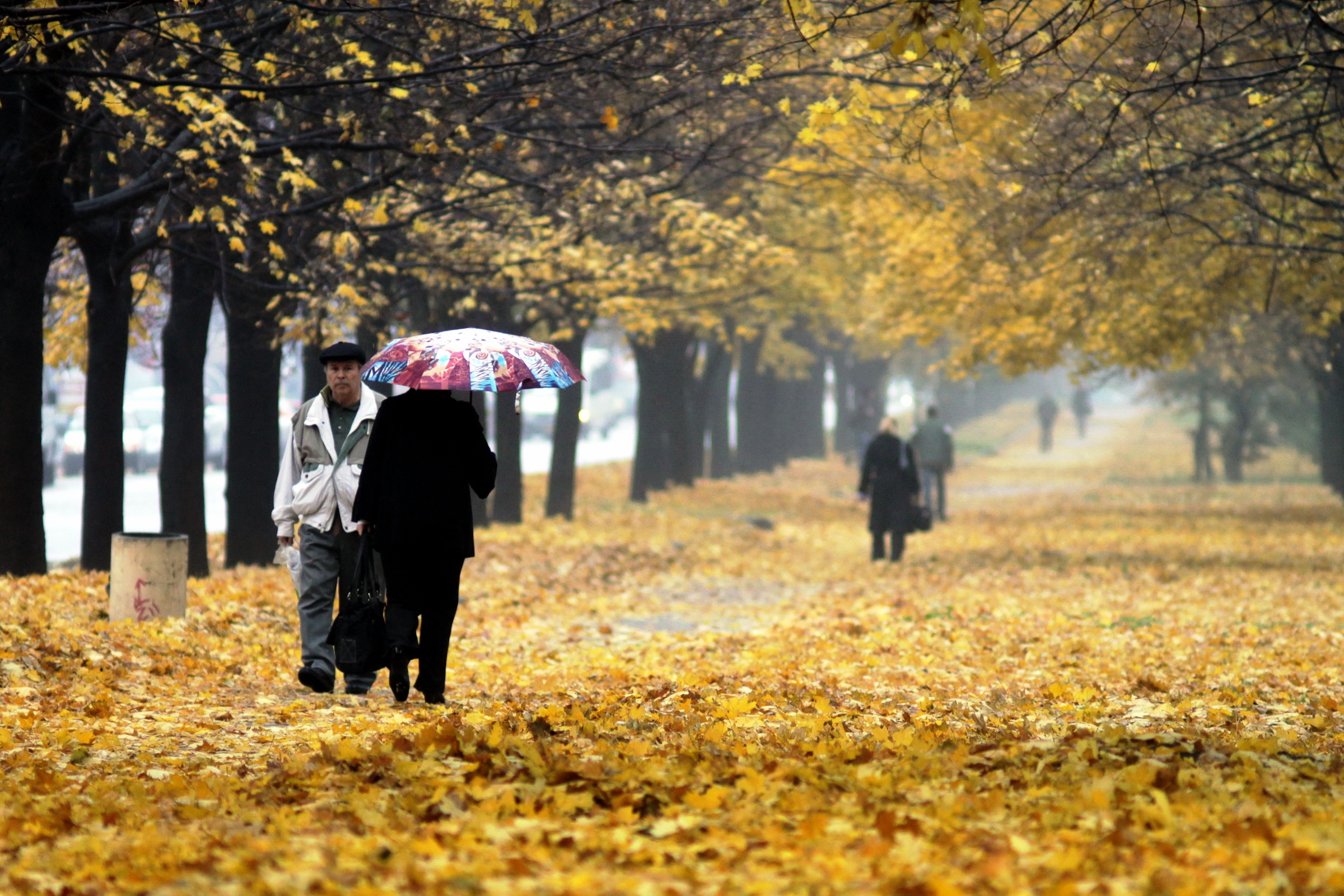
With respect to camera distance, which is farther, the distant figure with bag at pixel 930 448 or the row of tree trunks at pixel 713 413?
the row of tree trunks at pixel 713 413

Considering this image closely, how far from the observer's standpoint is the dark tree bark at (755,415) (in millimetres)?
36375

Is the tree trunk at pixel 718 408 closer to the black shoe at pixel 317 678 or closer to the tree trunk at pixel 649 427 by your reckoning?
the tree trunk at pixel 649 427

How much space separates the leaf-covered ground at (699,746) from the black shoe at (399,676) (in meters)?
0.17

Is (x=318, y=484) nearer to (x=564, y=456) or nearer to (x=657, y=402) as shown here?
(x=564, y=456)

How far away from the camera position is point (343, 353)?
760cm

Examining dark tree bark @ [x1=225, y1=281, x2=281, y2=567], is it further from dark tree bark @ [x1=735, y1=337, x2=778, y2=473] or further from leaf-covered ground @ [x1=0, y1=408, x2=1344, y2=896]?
dark tree bark @ [x1=735, y1=337, x2=778, y2=473]

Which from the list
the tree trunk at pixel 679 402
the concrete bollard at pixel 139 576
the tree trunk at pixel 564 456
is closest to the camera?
the concrete bollard at pixel 139 576

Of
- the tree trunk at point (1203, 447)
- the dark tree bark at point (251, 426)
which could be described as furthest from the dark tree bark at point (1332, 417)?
the dark tree bark at point (251, 426)

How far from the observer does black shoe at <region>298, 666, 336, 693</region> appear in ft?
25.6

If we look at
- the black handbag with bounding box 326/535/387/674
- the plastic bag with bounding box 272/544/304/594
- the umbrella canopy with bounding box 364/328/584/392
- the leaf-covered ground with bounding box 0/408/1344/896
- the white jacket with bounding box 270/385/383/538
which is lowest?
the leaf-covered ground with bounding box 0/408/1344/896

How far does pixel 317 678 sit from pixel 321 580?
1.76 feet

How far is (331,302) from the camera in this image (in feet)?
42.0

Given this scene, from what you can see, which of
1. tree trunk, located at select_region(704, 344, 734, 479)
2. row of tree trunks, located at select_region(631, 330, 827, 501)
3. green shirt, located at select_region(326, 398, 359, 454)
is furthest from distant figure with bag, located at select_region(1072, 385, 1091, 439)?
green shirt, located at select_region(326, 398, 359, 454)

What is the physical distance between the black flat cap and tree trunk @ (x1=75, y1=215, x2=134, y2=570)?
5.30 metres
